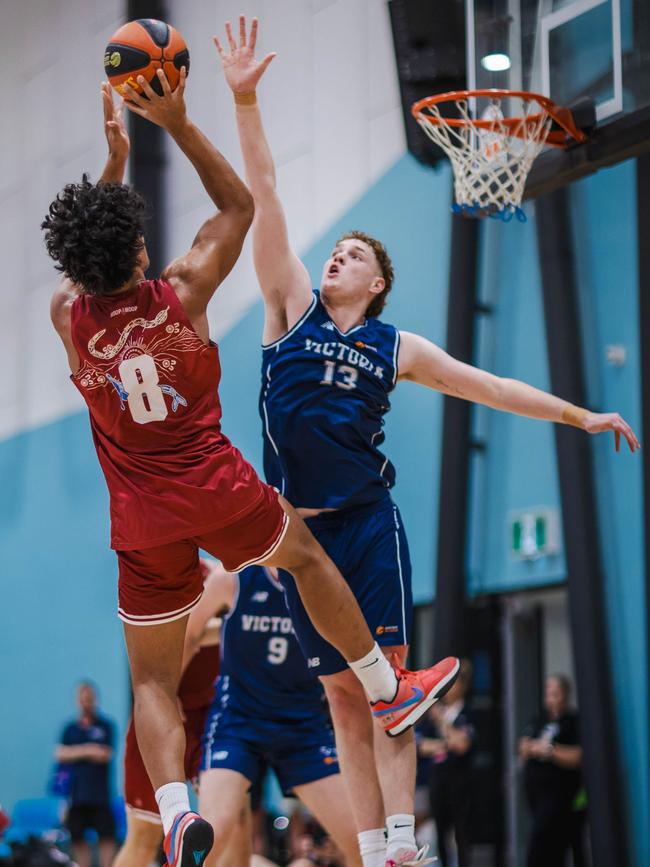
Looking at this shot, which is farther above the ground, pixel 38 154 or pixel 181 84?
pixel 38 154

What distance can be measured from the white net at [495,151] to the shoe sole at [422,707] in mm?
3299

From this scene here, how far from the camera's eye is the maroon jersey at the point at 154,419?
5031 mm

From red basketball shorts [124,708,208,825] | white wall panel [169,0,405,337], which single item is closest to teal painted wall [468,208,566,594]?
white wall panel [169,0,405,337]

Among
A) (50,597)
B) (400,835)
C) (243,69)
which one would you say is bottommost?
(400,835)

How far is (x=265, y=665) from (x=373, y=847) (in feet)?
5.21

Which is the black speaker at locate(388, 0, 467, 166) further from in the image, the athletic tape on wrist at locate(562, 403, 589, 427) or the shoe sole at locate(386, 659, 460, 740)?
the shoe sole at locate(386, 659, 460, 740)

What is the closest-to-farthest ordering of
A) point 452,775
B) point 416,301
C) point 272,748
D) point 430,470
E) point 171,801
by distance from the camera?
point 171,801 → point 272,748 → point 452,775 → point 430,470 → point 416,301

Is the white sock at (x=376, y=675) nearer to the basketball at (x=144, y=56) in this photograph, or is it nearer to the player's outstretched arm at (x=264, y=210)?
the player's outstretched arm at (x=264, y=210)

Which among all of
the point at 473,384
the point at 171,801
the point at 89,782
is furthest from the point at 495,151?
the point at 89,782

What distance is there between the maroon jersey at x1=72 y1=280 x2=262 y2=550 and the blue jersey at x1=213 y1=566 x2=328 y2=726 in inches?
82.2

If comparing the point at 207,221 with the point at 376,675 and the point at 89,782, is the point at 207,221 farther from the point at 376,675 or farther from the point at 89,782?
the point at 89,782

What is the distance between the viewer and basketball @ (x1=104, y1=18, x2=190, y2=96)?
5.47 metres

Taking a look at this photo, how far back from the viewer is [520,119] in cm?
784

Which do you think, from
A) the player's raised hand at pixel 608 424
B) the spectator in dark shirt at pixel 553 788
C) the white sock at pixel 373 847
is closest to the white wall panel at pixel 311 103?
the spectator in dark shirt at pixel 553 788
